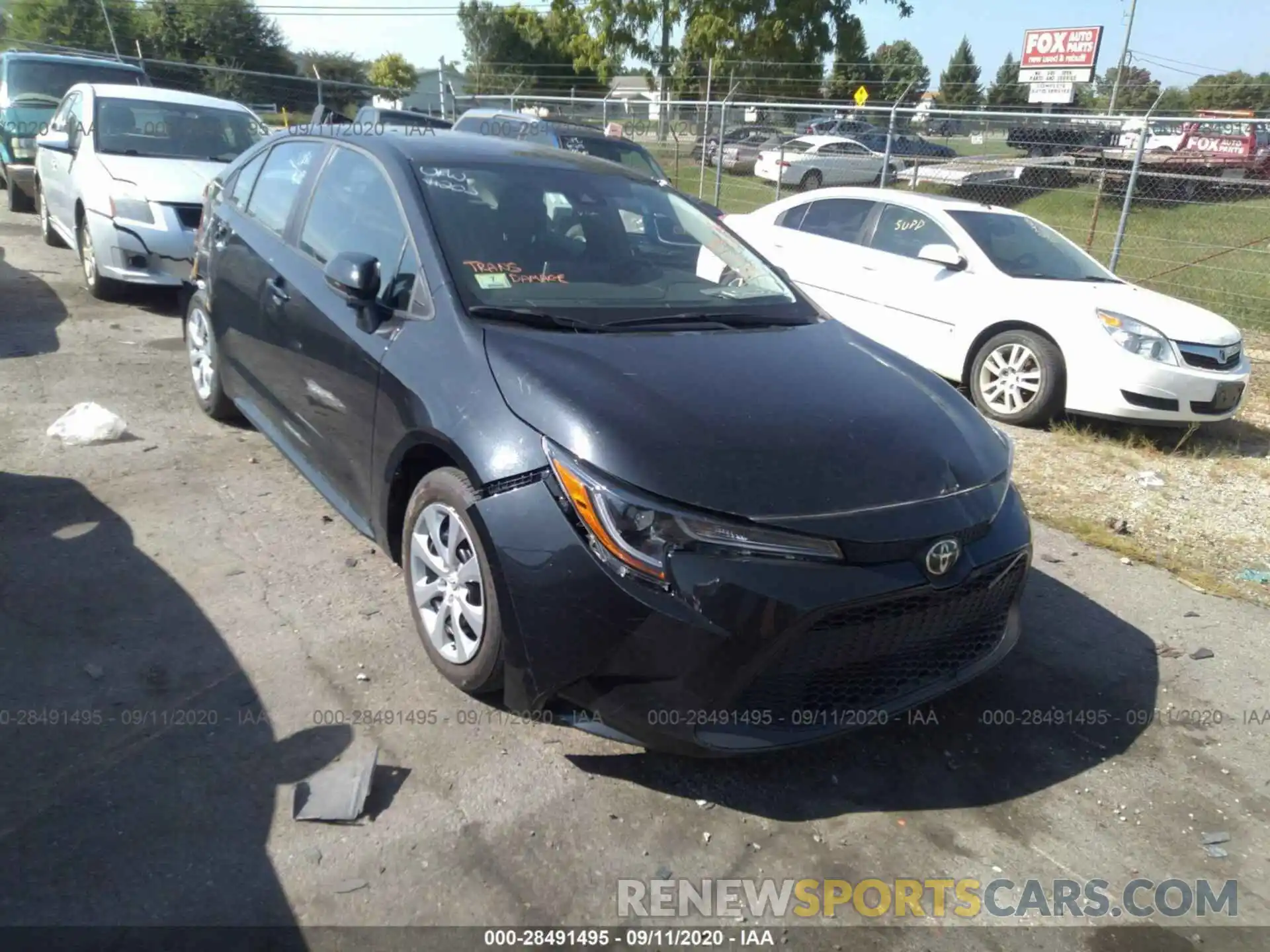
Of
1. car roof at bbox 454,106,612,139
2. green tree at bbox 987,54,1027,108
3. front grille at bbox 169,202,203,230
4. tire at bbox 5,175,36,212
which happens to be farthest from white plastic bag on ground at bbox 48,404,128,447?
green tree at bbox 987,54,1027,108

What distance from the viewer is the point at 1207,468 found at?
21.0ft

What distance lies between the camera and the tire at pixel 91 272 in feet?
26.4

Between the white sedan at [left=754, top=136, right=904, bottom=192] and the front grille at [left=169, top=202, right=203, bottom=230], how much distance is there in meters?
10.0

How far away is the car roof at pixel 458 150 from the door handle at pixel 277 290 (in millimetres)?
676

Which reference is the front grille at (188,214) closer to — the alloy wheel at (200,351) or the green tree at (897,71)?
the alloy wheel at (200,351)

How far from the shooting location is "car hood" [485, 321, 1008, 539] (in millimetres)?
2680

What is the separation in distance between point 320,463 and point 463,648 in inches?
52.3

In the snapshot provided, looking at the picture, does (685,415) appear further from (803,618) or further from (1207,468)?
(1207,468)

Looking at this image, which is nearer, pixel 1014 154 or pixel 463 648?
pixel 463 648

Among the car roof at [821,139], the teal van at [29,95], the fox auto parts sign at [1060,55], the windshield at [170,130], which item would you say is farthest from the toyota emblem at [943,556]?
the fox auto parts sign at [1060,55]

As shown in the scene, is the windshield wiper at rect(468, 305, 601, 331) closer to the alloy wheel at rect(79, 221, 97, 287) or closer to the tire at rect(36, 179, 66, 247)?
the alloy wheel at rect(79, 221, 97, 287)

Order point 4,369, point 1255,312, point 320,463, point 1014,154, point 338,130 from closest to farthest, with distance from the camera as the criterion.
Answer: point 320,463
point 338,130
point 4,369
point 1255,312
point 1014,154

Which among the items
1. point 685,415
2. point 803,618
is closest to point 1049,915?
point 803,618

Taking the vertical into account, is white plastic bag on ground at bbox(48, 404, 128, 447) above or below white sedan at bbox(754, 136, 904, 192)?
below
